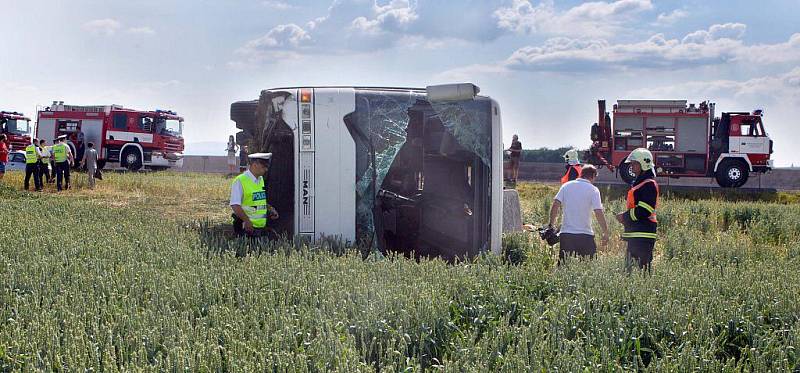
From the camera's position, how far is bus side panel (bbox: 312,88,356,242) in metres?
9.66

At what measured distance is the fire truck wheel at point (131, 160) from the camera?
31172 mm

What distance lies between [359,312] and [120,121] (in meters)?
27.9

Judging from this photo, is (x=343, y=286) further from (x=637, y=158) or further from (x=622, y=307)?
(x=637, y=158)

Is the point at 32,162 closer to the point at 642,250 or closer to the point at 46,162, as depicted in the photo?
the point at 46,162

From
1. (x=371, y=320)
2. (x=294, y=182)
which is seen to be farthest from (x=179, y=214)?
(x=371, y=320)

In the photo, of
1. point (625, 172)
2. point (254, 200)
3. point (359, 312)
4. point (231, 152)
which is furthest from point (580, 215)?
point (231, 152)

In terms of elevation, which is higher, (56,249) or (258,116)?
(258,116)

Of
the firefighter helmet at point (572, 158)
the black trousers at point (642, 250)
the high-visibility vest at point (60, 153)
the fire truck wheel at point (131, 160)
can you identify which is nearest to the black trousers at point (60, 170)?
the high-visibility vest at point (60, 153)

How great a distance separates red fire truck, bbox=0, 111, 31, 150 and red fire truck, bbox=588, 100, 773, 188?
71.0 feet

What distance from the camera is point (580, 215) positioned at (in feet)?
29.5

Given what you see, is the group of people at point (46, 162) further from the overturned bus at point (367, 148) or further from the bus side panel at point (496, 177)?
the bus side panel at point (496, 177)

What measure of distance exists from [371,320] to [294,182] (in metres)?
4.66

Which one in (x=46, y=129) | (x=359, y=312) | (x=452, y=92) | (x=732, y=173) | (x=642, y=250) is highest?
(x=46, y=129)

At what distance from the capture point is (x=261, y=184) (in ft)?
30.9
